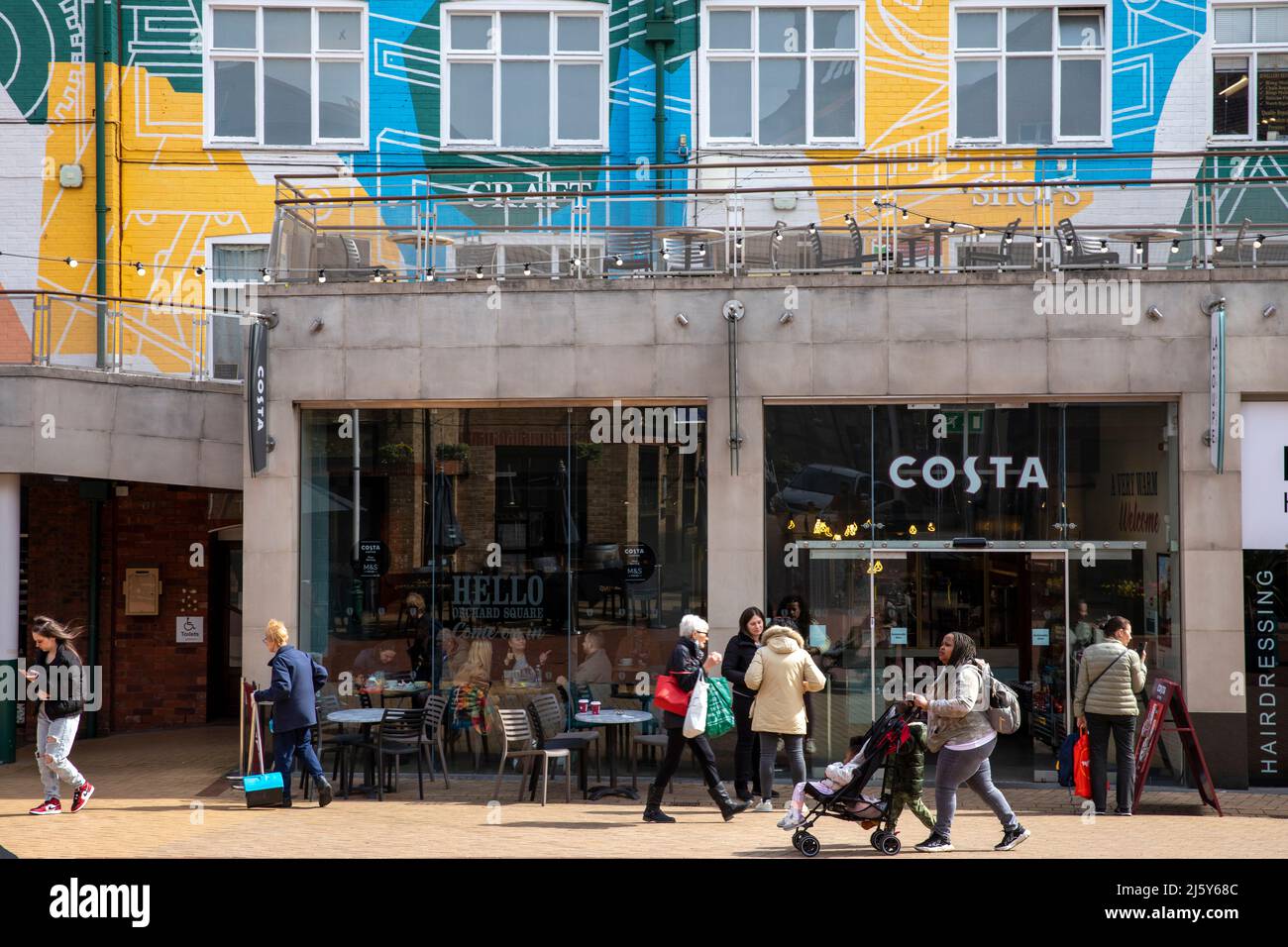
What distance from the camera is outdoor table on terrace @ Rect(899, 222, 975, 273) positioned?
13977 millimetres

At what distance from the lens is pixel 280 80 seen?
18391mm

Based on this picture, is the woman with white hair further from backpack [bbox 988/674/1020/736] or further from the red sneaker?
the red sneaker

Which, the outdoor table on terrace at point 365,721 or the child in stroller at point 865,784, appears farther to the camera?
the outdoor table on terrace at point 365,721

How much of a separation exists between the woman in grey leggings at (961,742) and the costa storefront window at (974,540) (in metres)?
3.81

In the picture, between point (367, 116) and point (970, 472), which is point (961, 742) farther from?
point (367, 116)

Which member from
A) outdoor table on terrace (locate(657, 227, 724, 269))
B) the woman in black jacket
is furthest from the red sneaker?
outdoor table on terrace (locate(657, 227, 724, 269))

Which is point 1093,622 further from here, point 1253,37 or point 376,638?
point 1253,37

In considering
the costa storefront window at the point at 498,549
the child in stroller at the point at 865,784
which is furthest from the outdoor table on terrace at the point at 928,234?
the child in stroller at the point at 865,784

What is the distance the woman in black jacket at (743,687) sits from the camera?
1212 cm

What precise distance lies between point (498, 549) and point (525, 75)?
7.48m

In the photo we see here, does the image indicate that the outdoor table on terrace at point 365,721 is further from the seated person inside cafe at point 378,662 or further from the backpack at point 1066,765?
the backpack at point 1066,765

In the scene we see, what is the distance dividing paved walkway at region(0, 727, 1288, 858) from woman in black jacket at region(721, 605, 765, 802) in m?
0.41
